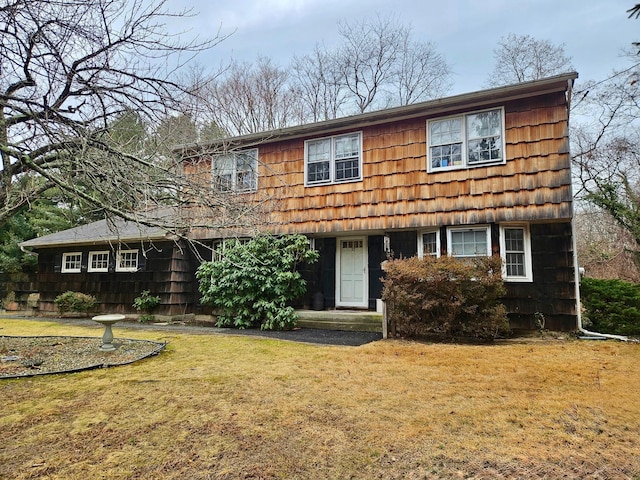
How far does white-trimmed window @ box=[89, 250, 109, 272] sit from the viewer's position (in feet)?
41.3

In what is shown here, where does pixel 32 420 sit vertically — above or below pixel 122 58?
below

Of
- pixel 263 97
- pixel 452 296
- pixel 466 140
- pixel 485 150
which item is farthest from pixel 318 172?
pixel 263 97

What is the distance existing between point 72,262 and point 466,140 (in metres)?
12.8

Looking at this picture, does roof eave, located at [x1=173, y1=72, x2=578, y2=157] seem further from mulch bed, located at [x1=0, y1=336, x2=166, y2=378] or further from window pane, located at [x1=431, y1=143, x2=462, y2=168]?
mulch bed, located at [x1=0, y1=336, x2=166, y2=378]

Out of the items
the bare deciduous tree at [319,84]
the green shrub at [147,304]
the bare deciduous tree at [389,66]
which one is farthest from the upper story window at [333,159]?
the bare deciduous tree at [319,84]

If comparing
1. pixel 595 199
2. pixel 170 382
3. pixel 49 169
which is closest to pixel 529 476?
pixel 170 382

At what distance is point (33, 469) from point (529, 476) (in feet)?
9.91

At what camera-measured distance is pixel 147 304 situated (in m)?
11.3

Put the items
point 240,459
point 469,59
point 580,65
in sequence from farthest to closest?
point 469,59 < point 580,65 < point 240,459

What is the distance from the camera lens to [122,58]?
4.56 meters

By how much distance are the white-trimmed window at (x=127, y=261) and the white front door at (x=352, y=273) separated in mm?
6313

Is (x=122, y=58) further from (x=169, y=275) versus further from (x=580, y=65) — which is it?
(x=580, y=65)

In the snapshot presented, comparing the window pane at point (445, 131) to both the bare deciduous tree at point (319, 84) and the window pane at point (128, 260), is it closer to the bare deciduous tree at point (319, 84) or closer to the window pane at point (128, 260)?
the window pane at point (128, 260)

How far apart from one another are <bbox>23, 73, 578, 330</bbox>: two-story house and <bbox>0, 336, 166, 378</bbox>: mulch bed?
9.66 ft
